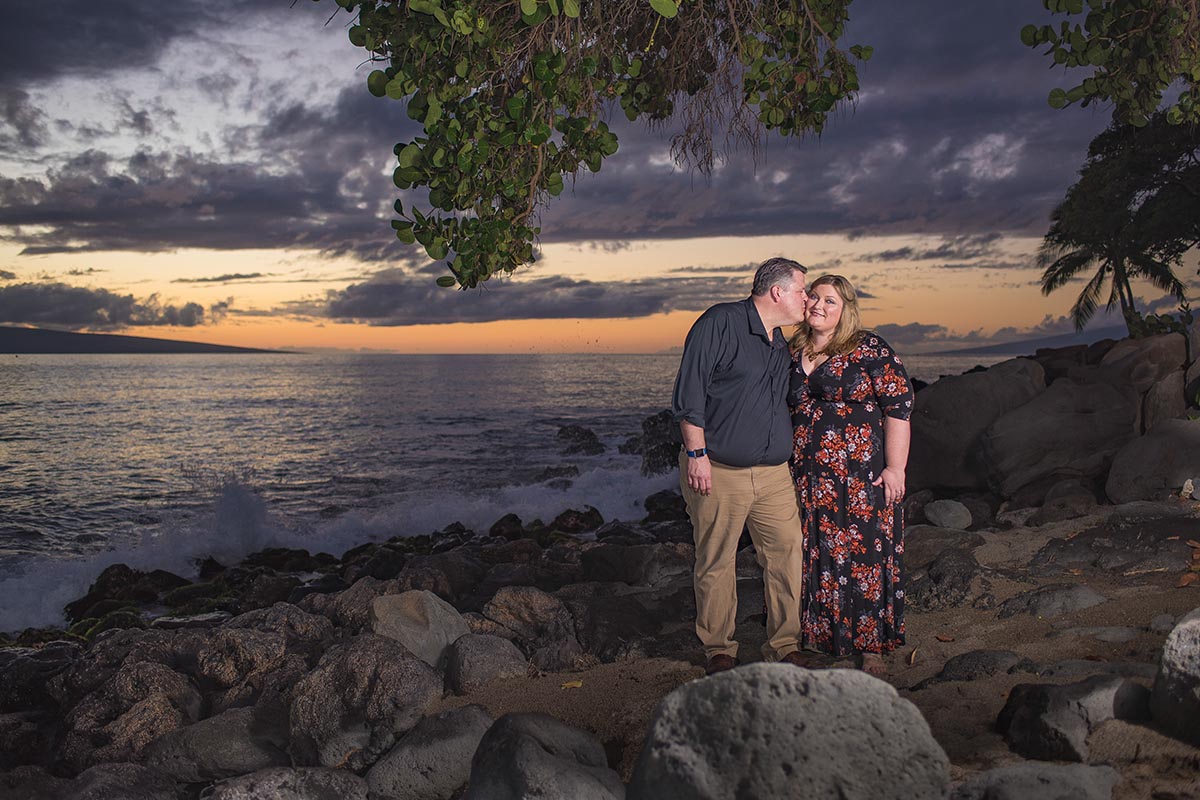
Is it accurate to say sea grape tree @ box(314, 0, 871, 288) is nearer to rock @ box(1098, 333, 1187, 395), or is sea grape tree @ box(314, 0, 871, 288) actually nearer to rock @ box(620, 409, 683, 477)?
rock @ box(1098, 333, 1187, 395)

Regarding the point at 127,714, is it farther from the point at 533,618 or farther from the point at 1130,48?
the point at 1130,48

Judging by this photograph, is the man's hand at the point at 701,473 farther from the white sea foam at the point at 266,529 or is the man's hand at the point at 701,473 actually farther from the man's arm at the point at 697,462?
the white sea foam at the point at 266,529

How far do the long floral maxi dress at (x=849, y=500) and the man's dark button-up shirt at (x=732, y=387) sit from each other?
1.03 feet

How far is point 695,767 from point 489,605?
182 inches

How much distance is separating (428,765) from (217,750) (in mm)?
1849

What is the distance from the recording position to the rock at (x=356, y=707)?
18.4ft

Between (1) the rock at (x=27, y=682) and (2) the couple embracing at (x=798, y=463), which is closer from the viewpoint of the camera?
(2) the couple embracing at (x=798, y=463)

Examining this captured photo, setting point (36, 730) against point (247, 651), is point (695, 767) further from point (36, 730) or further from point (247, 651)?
point (36, 730)

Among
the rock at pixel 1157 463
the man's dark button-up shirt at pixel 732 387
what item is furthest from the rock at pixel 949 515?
the man's dark button-up shirt at pixel 732 387

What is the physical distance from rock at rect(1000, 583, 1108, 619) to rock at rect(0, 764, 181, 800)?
19.2ft

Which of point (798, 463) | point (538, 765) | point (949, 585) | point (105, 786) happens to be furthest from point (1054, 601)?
point (105, 786)

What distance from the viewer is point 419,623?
6.92 m

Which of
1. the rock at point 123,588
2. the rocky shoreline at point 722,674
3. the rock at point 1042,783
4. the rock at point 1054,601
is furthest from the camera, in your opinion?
the rock at point 123,588

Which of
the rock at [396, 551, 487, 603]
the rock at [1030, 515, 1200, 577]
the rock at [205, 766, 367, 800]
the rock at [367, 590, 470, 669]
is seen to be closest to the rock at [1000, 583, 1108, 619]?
the rock at [1030, 515, 1200, 577]
